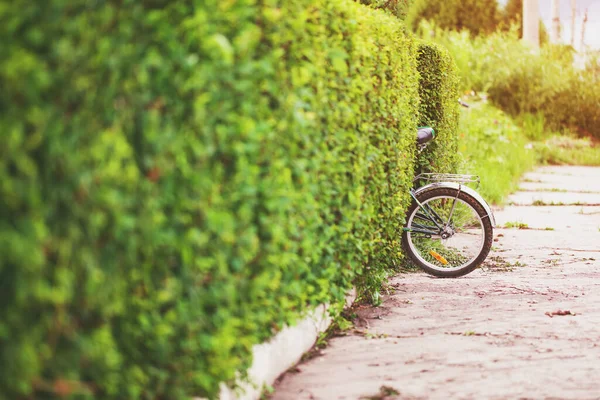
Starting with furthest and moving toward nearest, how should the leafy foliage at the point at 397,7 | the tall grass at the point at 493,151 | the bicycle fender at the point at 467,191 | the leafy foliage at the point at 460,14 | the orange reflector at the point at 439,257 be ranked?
1. the leafy foliage at the point at 460,14
2. the tall grass at the point at 493,151
3. the leafy foliage at the point at 397,7
4. the orange reflector at the point at 439,257
5. the bicycle fender at the point at 467,191

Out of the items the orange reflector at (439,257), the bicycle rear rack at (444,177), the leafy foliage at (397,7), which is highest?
the leafy foliage at (397,7)

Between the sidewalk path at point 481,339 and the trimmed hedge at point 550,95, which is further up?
the sidewalk path at point 481,339

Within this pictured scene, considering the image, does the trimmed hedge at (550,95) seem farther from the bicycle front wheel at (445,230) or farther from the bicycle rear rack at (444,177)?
the bicycle front wheel at (445,230)

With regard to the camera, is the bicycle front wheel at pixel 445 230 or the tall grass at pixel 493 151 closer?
the bicycle front wheel at pixel 445 230

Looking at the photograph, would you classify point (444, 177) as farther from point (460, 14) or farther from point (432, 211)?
point (460, 14)

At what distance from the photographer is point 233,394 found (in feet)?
11.9

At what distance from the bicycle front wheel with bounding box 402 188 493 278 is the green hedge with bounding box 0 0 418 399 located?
311 cm

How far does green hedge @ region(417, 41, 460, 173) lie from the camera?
796cm

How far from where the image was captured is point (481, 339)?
5230 millimetres

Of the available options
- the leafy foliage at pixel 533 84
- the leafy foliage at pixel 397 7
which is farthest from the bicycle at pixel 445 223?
the leafy foliage at pixel 533 84

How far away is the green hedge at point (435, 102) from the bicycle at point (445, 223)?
51cm

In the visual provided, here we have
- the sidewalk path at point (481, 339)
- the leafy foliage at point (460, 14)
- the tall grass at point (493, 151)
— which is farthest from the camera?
the leafy foliage at point (460, 14)

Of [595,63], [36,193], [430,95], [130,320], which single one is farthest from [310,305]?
[595,63]

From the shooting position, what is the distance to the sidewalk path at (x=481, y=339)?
4270mm
